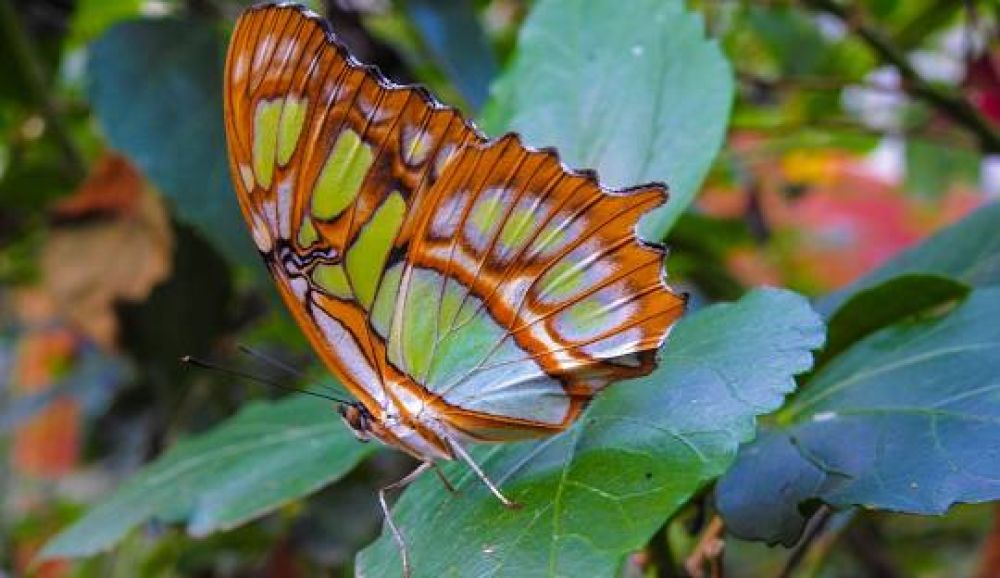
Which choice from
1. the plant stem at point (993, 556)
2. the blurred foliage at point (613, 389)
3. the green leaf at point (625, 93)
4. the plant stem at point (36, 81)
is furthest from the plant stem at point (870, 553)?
the plant stem at point (36, 81)

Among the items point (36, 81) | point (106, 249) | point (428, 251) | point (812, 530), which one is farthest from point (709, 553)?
point (36, 81)

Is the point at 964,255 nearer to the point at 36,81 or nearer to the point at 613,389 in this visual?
the point at 613,389

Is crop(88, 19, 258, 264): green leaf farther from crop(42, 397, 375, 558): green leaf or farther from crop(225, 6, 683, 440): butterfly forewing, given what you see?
crop(225, 6, 683, 440): butterfly forewing

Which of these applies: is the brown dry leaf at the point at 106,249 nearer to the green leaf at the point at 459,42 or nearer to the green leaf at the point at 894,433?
the green leaf at the point at 459,42

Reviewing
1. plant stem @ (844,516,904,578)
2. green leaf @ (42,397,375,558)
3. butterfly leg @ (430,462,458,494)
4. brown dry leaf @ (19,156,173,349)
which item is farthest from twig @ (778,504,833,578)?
brown dry leaf @ (19,156,173,349)

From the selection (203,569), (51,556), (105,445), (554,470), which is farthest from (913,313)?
(105,445)
